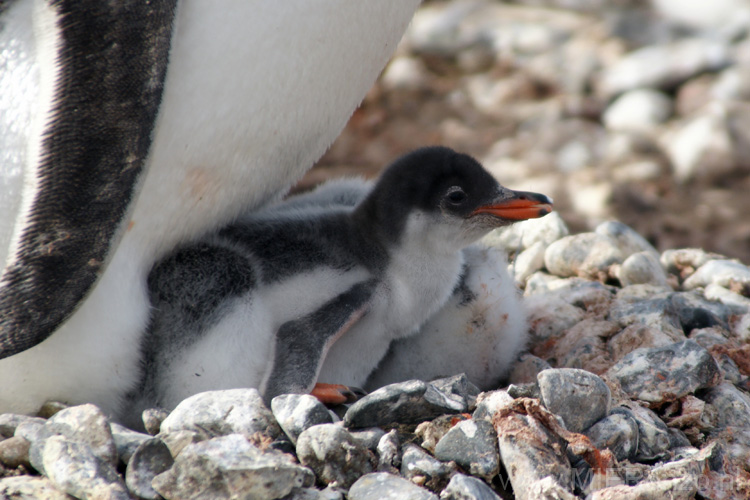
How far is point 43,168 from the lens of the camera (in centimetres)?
170

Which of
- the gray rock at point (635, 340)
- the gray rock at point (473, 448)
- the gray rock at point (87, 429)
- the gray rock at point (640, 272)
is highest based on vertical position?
the gray rock at point (87, 429)

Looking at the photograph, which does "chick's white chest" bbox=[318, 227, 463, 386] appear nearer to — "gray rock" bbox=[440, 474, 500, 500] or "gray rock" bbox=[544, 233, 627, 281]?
"gray rock" bbox=[440, 474, 500, 500]

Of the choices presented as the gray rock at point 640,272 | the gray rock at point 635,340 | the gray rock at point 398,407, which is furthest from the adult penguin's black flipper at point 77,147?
the gray rock at point 640,272

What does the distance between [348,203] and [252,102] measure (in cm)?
65

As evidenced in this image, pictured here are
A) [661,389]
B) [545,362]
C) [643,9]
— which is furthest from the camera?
[643,9]

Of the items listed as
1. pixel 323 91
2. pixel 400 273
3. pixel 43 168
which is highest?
pixel 43 168

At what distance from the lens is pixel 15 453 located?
1.62 metres

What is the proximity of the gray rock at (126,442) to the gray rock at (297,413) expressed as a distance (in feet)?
0.80

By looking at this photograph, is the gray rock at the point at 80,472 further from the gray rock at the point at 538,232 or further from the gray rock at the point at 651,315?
the gray rock at the point at 538,232

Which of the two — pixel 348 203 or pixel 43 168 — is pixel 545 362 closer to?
pixel 348 203

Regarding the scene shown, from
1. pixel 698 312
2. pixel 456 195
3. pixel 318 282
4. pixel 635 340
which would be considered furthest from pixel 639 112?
pixel 318 282

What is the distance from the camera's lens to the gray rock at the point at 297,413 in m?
1.67

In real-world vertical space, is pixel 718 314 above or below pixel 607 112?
above

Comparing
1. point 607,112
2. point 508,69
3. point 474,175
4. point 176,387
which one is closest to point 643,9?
point 508,69
